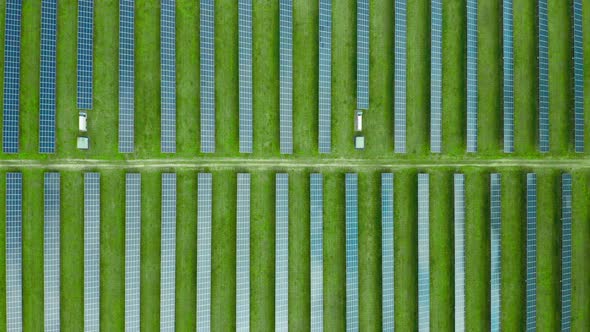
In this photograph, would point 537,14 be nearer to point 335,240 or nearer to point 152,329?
point 335,240

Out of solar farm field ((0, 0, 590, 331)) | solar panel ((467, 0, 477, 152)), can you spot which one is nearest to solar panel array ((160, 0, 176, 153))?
solar farm field ((0, 0, 590, 331))

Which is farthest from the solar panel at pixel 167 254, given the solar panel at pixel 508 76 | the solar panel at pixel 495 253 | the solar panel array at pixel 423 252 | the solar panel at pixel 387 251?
the solar panel at pixel 508 76

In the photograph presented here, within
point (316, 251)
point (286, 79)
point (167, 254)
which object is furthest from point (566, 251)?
point (167, 254)

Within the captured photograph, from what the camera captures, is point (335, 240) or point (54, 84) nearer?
point (54, 84)

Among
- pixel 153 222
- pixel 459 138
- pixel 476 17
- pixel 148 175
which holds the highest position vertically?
pixel 476 17

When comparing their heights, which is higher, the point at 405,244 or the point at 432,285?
the point at 405,244

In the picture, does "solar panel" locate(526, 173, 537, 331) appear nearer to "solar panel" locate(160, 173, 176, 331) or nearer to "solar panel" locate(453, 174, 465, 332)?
"solar panel" locate(453, 174, 465, 332)

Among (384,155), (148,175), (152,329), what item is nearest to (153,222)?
(148,175)

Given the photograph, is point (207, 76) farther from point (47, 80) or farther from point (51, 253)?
point (51, 253)
